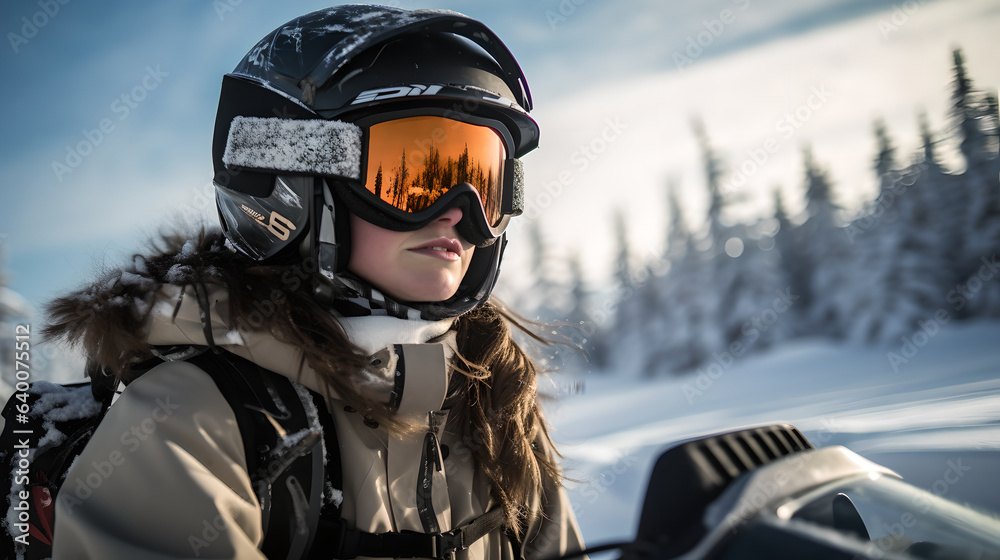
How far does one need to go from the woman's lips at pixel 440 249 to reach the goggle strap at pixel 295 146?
336 millimetres

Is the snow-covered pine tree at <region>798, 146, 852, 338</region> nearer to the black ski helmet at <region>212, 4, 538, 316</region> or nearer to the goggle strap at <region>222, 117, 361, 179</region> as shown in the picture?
the black ski helmet at <region>212, 4, 538, 316</region>

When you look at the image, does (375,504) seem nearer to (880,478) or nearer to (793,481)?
(793,481)

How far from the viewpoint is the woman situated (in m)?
1.32

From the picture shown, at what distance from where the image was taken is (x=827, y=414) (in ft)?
17.6

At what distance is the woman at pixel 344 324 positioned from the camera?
4.32ft

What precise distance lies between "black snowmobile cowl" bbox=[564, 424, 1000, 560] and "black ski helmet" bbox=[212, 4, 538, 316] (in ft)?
4.05

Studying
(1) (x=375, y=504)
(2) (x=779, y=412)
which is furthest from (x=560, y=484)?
(2) (x=779, y=412)

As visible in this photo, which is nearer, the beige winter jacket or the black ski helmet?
the beige winter jacket

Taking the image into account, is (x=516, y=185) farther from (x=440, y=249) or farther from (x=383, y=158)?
(x=383, y=158)

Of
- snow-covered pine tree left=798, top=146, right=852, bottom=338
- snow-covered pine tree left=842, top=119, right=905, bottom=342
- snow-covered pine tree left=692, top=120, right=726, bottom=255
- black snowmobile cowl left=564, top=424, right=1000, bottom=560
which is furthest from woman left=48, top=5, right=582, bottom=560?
snow-covered pine tree left=692, top=120, right=726, bottom=255

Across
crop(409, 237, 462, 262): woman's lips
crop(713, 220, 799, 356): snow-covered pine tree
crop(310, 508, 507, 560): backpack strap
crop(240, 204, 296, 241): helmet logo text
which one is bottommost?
crop(713, 220, 799, 356): snow-covered pine tree

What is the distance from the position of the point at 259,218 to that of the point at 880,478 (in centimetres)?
201

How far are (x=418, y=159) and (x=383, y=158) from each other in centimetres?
12

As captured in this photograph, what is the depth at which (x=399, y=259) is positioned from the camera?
6.40ft
